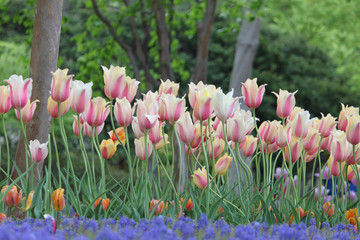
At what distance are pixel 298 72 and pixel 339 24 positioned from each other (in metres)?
3.72

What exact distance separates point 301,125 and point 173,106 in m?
0.79

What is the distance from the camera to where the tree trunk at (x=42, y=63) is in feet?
13.0

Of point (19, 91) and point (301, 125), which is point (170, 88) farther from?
point (19, 91)

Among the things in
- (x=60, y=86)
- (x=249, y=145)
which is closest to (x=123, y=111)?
(x=60, y=86)

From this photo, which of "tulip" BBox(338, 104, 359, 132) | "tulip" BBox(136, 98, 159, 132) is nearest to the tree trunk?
"tulip" BBox(136, 98, 159, 132)

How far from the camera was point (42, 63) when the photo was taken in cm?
400

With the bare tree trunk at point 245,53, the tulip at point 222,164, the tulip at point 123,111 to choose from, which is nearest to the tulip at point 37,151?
the tulip at point 123,111

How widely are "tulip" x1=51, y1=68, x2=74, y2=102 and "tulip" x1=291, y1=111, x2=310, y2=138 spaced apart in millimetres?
1337

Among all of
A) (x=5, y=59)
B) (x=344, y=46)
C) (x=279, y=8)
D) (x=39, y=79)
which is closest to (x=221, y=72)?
(x=344, y=46)

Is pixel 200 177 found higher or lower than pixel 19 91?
lower

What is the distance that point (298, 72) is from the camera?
46.7 ft

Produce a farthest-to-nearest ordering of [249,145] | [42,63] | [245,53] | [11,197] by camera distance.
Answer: [245,53]
[42,63]
[249,145]
[11,197]

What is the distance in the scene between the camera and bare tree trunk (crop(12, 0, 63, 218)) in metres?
3.95

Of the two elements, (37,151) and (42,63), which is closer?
(37,151)
